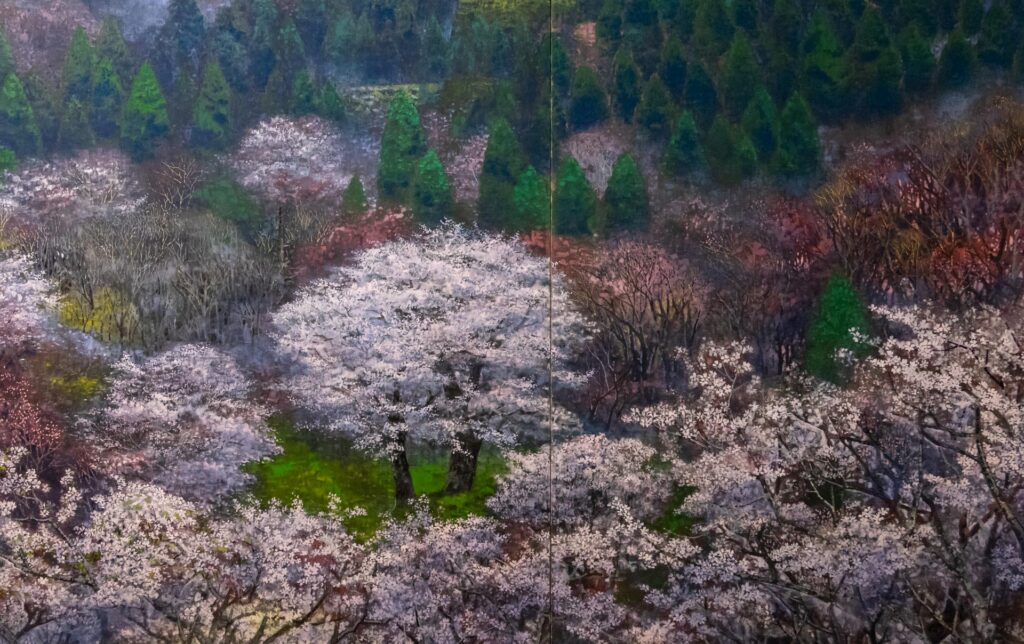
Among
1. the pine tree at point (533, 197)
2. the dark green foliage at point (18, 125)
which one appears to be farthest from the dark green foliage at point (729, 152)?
the dark green foliage at point (18, 125)

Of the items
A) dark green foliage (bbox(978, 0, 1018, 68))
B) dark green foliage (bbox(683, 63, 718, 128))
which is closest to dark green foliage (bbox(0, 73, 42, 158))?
dark green foliage (bbox(683, 63, 718, 128))

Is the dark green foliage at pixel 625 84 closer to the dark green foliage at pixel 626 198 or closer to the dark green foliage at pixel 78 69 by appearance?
the dark green foliage at pixel 626 198

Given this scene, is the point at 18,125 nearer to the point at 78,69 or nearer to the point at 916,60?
the point at 78,69

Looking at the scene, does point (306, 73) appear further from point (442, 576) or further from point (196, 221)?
point (442, 576)

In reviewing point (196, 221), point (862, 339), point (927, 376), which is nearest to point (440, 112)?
point (196, 221)

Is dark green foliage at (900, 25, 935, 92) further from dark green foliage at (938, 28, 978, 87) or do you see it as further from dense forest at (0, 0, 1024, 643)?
dense forest at (0, 0, 1024, 643)
